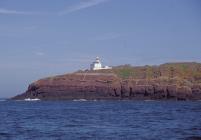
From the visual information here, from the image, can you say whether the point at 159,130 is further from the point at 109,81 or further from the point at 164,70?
the point at 164,70

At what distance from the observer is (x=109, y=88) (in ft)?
378

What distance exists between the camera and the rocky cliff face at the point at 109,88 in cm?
10994

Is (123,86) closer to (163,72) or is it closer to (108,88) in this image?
(108,88)

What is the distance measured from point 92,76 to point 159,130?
94155mm

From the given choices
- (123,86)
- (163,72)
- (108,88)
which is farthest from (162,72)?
(108,88)

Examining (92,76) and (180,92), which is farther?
(92,76)

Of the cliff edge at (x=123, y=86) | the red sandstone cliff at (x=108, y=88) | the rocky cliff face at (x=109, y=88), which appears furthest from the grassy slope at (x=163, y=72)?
the rocky cliff face at (x=109, y=88)

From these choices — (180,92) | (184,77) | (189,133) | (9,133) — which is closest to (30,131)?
(9,133)

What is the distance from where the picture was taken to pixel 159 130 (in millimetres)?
30109

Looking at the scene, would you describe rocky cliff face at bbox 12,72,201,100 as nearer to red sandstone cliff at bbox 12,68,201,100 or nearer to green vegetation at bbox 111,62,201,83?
red sandstone cliff at bbox 12,68,201,100

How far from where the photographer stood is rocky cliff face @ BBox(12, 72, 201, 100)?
361 ft

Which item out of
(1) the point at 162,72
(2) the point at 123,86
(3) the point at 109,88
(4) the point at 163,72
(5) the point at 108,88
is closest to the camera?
(2) the point at 123,86

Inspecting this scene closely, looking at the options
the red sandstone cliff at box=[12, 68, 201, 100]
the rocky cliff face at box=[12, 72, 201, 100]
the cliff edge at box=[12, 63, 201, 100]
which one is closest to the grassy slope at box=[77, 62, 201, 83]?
the cliff edge at box=[12, 63, 201, 100]

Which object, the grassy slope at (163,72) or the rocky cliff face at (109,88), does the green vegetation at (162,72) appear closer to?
the grassy slope at (163,72)
